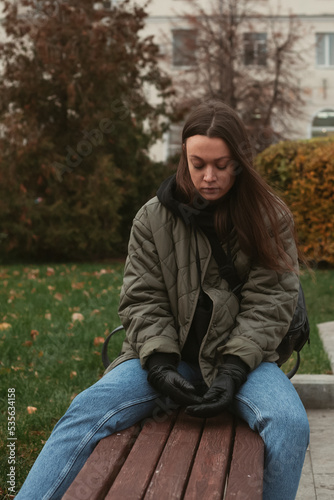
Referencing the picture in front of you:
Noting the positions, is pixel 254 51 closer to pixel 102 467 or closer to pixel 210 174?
pixel 210 174

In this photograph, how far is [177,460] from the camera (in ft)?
6.50

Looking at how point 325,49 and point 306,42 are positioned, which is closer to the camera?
point 306,42

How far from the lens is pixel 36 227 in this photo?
37.5 feet

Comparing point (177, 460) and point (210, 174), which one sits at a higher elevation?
point (210, 174)

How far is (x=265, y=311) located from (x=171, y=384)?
49 cm

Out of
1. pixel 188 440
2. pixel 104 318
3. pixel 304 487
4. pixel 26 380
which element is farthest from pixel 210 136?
pixel 104 318

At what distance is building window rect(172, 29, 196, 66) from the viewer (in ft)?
78.0

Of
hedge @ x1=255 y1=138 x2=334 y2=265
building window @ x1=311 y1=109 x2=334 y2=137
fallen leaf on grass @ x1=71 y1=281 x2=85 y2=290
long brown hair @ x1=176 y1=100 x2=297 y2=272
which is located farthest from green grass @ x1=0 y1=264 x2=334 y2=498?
building window @ x1=311 y1=109 x2=334 y2=137

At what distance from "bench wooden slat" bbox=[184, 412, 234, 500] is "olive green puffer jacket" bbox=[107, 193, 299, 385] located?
267 mm

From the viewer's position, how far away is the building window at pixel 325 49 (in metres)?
27.7

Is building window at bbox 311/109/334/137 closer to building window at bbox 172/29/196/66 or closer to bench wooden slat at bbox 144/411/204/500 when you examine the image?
building window at bbox 172/29/196/66

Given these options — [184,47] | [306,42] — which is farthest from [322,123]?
[184,47]

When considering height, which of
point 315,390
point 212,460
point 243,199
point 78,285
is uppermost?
point 243,199

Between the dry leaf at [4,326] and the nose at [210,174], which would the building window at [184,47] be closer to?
the dry leaf at [4,326]
